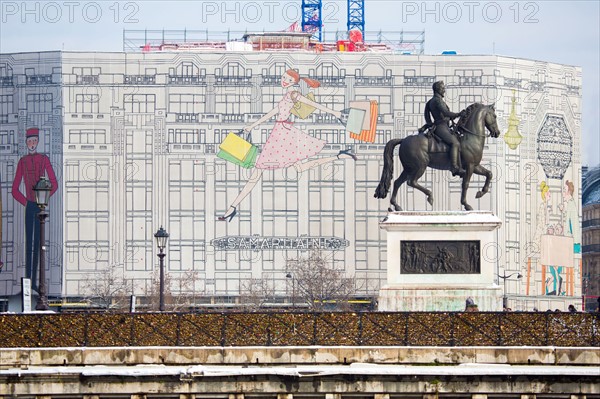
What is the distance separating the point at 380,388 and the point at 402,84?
12768cm

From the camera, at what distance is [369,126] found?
17612 cm

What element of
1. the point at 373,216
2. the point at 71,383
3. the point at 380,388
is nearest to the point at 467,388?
the point at 380,388

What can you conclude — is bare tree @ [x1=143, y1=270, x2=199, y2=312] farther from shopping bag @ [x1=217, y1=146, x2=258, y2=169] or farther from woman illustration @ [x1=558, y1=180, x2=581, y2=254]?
Result: woman illustration @ [x1=558, y1=180, x2=581, y2=254]

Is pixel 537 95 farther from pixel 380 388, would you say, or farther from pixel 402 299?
pixel 380 388

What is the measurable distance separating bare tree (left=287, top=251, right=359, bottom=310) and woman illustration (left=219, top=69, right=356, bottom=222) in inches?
307

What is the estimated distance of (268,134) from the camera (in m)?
176

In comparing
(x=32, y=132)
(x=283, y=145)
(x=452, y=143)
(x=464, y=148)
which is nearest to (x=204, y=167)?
(x=283, y=145)

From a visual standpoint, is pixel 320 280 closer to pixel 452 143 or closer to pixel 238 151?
pixel 238 151

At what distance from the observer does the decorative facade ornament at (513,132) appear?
179m

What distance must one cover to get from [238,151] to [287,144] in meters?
4.13

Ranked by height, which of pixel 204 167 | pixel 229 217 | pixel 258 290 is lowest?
pixel 258 290

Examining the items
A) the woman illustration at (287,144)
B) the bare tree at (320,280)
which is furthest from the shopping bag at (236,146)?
the bare tree at (320,280)

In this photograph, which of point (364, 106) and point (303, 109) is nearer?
point (364, 106)

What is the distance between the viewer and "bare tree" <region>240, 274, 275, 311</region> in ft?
546
